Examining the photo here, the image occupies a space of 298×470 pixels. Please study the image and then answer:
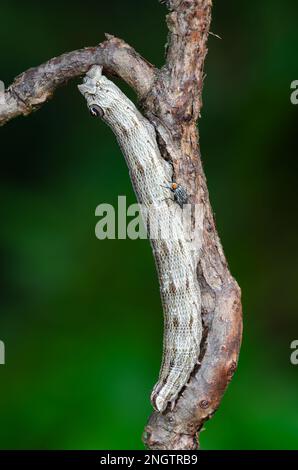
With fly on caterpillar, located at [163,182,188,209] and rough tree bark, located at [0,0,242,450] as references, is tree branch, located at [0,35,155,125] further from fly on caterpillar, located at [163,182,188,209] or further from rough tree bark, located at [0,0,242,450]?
fly on caterpillar, located at [163,182,188,209]

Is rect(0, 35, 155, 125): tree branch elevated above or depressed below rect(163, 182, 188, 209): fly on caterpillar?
above

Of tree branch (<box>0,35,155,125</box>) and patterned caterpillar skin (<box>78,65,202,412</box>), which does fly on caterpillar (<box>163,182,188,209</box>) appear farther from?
tree branch (<box>0,35,155,125</box>)

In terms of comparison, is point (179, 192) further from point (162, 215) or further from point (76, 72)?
point (76, 72)

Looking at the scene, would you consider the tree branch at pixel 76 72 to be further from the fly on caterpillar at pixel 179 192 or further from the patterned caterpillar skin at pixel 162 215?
the fly on caterpillar at pixel 179 192

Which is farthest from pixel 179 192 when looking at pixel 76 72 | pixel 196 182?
pixel 76 72

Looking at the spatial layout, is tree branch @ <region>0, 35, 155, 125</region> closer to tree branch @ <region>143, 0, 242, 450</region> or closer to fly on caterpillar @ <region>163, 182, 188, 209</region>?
tree branch @ <region>143, 0, 242, 450</region>

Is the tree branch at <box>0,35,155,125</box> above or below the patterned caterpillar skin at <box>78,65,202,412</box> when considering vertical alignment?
above

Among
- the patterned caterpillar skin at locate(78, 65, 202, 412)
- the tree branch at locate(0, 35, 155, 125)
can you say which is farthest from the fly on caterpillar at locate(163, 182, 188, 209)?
the tree branch at locate(0, 35, 155, 125)
